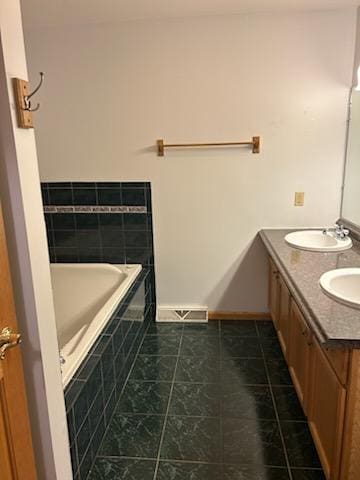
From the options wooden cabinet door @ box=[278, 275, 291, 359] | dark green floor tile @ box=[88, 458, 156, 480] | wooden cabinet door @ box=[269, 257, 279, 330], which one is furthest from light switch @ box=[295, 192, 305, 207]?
dark green floor tile @ box=[88, 458, 156, 480]

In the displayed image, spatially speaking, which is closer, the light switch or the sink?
the sink

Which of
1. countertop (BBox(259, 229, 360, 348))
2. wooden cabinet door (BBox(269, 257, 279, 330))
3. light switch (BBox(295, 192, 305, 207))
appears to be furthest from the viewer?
light switch (BBox(295, 192, 305, 207))

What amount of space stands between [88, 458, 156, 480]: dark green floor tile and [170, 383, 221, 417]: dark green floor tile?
1.21 feet

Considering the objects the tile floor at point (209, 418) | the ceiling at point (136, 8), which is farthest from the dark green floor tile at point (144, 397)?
the ceiling at point (136, 8)

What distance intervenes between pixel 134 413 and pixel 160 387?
0.26m

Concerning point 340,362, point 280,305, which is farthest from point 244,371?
point 340,362

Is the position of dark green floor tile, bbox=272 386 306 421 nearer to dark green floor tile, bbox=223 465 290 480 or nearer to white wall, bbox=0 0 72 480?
dark green floor tile, bbox=223 465 290 480

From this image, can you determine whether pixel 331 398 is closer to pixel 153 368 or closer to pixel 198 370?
pixel 198 370

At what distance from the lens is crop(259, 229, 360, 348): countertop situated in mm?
1328

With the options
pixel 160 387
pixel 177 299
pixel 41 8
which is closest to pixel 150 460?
pixel 160 387

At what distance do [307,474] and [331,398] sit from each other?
479 mm

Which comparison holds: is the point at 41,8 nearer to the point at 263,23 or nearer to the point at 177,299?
the point at 263,23

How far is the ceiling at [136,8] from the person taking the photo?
238 cm

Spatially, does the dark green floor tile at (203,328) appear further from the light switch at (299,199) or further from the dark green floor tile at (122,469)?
the dark green floor tile at (122,469)
